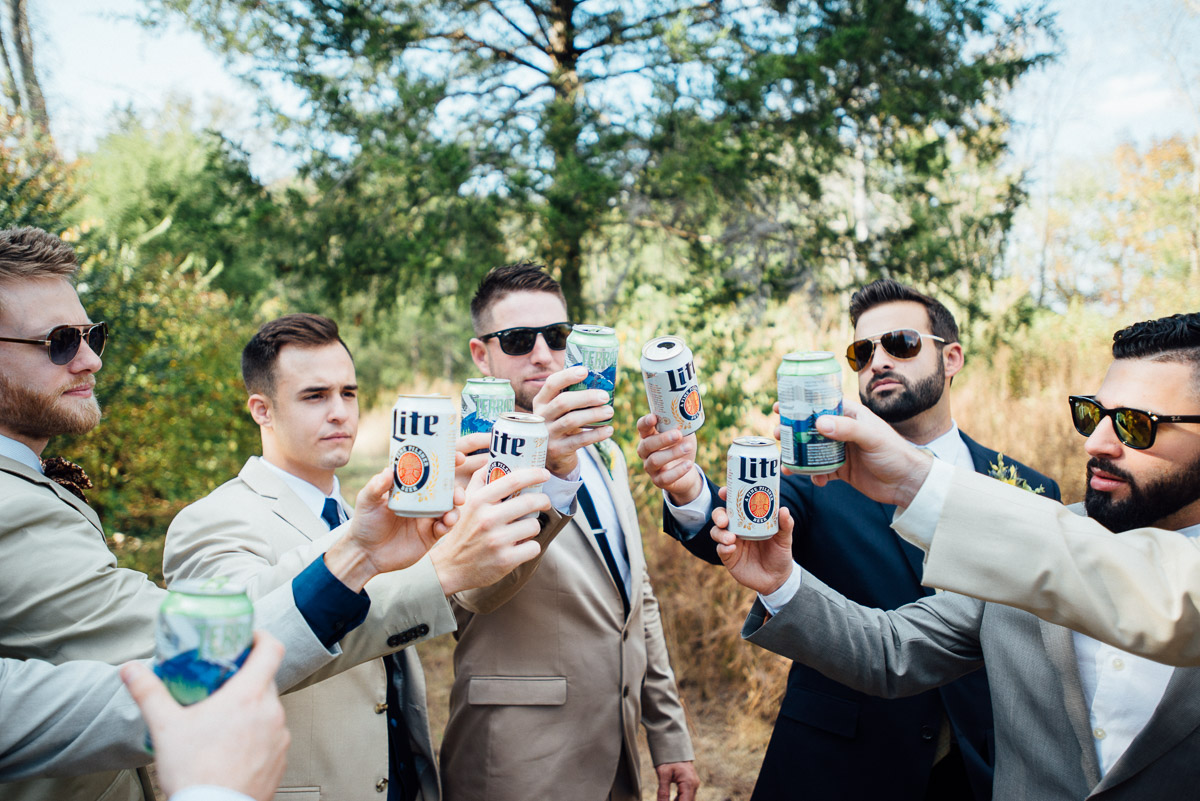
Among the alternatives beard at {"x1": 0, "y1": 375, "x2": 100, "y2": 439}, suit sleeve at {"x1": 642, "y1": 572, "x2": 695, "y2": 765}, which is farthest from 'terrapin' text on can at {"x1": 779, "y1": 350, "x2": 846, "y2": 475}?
beard at {"x1": 0, "y1": 375, "x2": 100, "y2": 439}

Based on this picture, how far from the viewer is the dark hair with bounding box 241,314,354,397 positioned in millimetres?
2811

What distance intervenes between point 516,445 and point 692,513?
0.81 m

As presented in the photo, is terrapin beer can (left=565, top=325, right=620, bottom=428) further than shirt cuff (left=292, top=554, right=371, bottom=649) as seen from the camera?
Yes

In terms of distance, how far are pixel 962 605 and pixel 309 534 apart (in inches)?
81.3

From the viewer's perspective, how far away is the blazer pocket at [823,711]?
2500 millimetres

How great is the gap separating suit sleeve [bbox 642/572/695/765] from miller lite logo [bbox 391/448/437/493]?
4.81 ft

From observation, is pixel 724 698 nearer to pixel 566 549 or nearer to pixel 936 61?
pixel 566 549

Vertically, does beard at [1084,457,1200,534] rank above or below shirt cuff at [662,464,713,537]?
above

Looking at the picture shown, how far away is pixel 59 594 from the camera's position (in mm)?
1632

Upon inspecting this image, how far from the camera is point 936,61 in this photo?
593 cm

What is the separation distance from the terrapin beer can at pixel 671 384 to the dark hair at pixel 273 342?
127cm

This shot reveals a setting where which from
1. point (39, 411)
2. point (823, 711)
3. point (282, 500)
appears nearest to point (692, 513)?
point (823, 711)

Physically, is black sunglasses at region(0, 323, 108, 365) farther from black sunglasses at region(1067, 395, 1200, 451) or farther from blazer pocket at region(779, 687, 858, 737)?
black sunglasses at region(1067, 395, 1200, 451)

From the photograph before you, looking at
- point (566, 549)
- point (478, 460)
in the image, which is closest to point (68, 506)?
point (478, 460)
